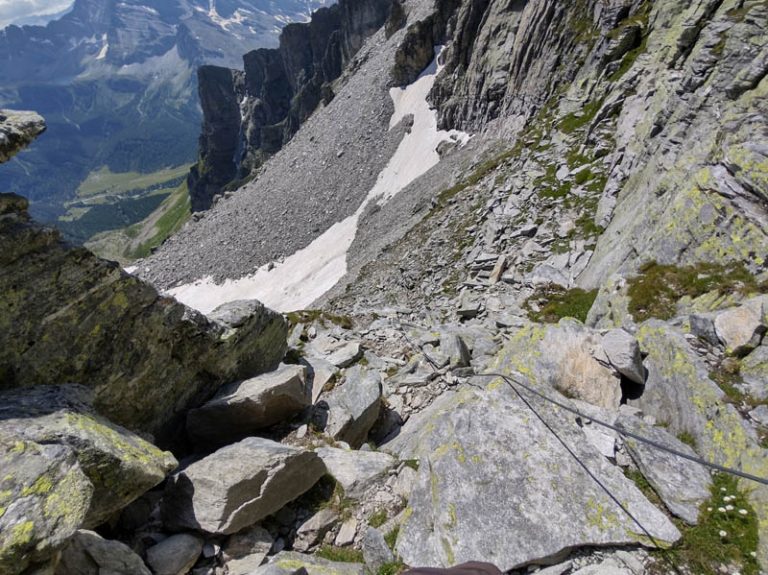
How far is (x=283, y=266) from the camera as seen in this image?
7088 centimetres

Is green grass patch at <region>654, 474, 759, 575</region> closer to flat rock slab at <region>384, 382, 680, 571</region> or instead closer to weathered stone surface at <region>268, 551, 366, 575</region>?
flat rock slab at <region>384, 382, 680, 571</region>

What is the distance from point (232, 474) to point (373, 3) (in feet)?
560

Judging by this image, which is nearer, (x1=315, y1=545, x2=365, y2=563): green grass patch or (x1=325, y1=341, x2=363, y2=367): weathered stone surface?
(x1=315, y1=545, x2=365, y2=563): green grass patch

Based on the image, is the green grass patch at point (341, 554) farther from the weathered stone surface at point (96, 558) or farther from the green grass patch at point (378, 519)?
the weathered stone surface at point (96, 558)

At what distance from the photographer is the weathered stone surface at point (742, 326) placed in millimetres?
9727

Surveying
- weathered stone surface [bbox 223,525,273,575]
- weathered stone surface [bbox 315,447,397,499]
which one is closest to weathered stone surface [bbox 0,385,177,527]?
weathered stone surface [bbox 223,525,273,575]

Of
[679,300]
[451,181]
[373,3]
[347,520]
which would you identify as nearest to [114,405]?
[347,520]

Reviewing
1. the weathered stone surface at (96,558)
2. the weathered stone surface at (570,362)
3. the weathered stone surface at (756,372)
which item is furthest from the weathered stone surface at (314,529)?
the weathered stone surface at (756,372)

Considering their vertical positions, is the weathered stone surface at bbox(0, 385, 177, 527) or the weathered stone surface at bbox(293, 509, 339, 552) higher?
the weathered stone surface at bbox(0, 385, 177, 527)

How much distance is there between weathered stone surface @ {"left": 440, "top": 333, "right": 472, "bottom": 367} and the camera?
1565 centimetres

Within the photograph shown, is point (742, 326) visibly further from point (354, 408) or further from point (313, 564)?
point (313, 564)

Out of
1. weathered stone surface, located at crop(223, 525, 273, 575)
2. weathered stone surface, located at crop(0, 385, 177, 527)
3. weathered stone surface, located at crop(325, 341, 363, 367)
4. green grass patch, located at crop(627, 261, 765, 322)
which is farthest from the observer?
weathered stone surface, located at crop(325, 341, 363, 367)

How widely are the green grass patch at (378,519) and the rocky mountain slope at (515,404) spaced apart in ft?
0.17

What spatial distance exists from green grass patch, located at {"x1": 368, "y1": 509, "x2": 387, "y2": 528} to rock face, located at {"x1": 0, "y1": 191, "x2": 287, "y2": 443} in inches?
247
